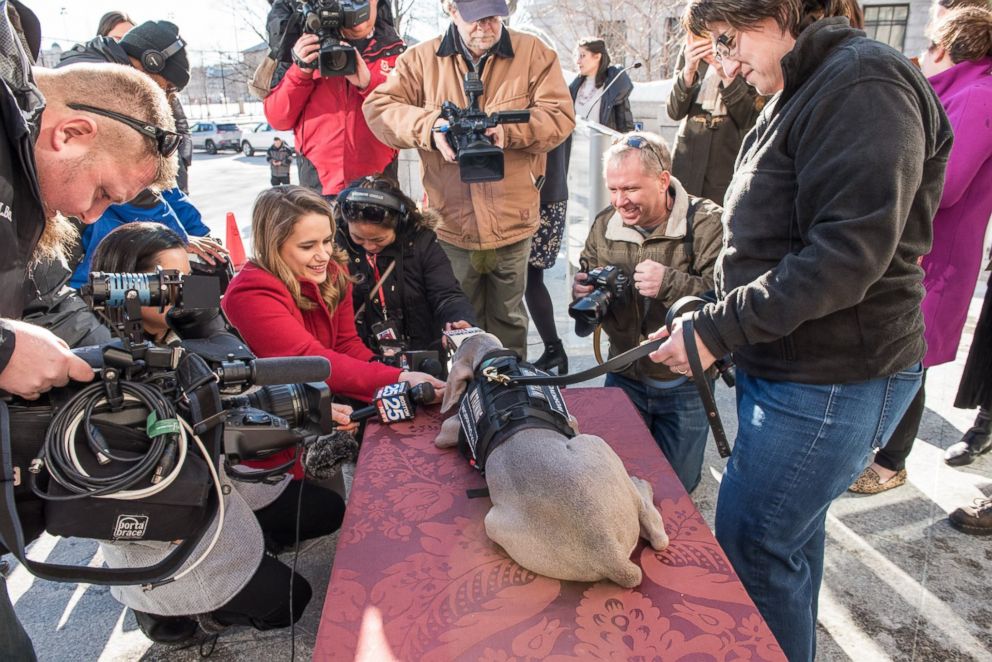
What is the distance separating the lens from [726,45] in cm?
170

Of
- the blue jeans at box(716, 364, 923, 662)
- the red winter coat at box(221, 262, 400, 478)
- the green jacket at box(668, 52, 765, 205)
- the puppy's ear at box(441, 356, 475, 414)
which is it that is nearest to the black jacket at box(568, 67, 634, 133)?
the green jacket at box(668, 52, 765, 205)

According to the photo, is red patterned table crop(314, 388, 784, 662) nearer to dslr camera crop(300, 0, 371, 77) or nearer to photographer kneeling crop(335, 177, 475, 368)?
photographer kneeling crop(335, 177, 475, 368)

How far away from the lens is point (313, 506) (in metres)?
2.64

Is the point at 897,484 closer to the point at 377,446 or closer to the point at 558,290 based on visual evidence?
the point at 377,446

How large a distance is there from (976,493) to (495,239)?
2560 millimetres

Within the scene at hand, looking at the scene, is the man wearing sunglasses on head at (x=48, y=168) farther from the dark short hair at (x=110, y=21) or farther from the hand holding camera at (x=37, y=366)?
the dark short hair at (x=110, y=21)

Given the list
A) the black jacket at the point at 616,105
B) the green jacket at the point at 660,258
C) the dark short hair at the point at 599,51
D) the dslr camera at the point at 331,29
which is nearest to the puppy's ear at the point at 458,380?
the green jacket at the point at 660,258

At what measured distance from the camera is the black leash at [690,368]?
5.63 feet

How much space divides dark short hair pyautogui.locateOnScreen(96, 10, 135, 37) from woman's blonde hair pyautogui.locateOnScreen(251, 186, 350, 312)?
7.90 feet

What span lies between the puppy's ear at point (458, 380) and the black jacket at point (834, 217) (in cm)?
84

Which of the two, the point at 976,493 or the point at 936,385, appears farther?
the point at 936,385

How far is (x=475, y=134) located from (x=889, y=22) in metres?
22.4

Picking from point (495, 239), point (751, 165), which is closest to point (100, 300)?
point (751, 165)

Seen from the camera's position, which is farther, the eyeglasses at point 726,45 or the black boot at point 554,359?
the black boot at point 554,359
